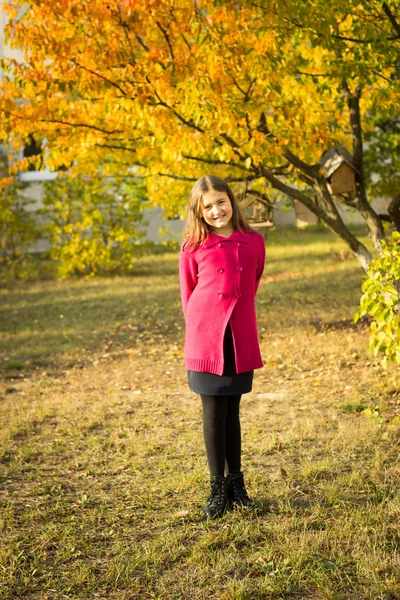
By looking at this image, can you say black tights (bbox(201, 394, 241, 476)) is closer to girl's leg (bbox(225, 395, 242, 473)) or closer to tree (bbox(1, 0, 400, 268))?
girl's leg (bbox(225, 395, 242, 473))

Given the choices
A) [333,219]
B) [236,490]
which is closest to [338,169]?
[333,219]

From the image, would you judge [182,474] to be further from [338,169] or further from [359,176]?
[359,176]

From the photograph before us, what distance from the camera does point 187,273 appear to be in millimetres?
3586

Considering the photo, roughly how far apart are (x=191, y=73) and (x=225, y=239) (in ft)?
9.15

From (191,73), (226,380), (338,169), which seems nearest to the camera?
(226,380)

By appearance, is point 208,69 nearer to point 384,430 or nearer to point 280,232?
point 384,430

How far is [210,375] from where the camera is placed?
11.4ft

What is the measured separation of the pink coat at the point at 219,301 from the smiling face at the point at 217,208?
0.24 feet

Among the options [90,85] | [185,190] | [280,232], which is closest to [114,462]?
[90,85]

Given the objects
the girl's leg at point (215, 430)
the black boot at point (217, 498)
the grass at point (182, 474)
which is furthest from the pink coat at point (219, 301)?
the grass at point (182, 474)

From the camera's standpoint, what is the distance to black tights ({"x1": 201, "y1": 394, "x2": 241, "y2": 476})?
3.52 metres

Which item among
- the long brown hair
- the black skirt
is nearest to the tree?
the long brown hair

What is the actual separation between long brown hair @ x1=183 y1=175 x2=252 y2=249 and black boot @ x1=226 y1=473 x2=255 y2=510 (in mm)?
1181

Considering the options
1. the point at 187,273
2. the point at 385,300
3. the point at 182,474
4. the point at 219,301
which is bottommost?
the point at 182,474
